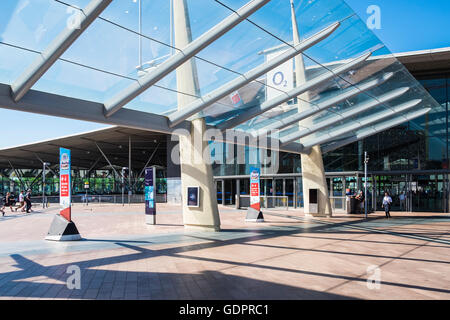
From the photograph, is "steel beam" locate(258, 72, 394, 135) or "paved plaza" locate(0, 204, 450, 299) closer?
"paved plaza" locate(0, 204, 450, 299)

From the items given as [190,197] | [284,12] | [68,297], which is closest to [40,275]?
[68,297]

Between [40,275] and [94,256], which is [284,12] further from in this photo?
[40,275]

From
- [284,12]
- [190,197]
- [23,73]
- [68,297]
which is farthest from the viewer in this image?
[190,197]

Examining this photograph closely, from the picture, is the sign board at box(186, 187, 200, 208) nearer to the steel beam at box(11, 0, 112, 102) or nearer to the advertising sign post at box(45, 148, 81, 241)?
the advertising sign post at box(45, 148, 81, 241)

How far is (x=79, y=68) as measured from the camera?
962 centimetres

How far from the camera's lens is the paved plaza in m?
5.89

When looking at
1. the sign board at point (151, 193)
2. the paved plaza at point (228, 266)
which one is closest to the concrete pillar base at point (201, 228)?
the paved plaza at point (228, 266)

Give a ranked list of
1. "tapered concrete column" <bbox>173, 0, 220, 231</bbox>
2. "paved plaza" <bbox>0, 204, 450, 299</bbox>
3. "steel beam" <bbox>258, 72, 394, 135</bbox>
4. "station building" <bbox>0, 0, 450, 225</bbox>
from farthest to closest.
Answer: "steel beam" <bbox>258, 72, 394, 135</bbox>
"tapered concrete column" <bbox>173, 0, 220, 231</bbox>
"station building" <bbox>0, 0, 450, 225</bbox>
"paved plaza" <bbox>0, 204, 450, 299</bbox>

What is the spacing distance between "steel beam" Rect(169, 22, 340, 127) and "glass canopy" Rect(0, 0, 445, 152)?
0.54 ft

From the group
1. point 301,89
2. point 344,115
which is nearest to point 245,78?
point 301,89

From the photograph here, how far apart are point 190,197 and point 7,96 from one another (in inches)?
284

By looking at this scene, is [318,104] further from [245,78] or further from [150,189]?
[150,189]

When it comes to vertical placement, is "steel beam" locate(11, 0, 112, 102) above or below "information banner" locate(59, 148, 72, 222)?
above

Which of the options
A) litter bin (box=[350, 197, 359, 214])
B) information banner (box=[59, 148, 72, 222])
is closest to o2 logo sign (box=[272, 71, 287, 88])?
information banner (box=[59, 148, 72, 222])
